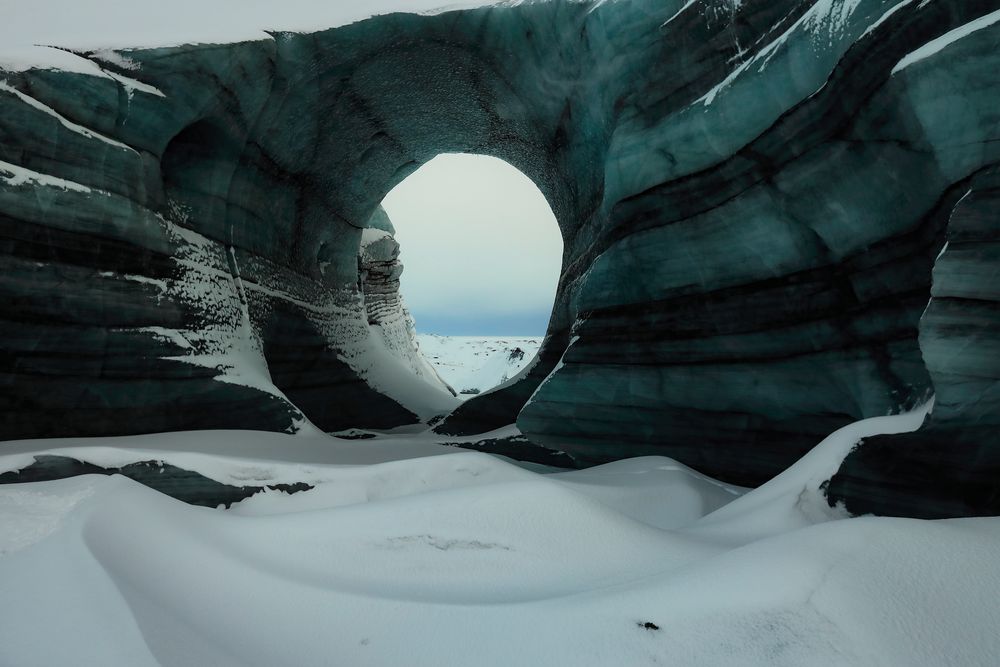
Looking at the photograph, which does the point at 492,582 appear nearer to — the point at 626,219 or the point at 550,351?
the point at 626,219

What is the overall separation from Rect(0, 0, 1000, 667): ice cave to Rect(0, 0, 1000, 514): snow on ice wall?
0.6 inches

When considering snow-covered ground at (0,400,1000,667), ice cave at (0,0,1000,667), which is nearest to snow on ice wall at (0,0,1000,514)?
ice cave at (0,0,1000,667)

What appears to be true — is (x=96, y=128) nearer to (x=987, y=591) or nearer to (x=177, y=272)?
(x=177, y=272)

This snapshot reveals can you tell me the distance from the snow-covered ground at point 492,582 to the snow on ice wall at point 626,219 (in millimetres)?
551

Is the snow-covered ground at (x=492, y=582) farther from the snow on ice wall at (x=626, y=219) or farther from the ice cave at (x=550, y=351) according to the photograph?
the snow on ice wall at (x=626, y=219)

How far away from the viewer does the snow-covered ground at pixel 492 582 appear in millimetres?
983

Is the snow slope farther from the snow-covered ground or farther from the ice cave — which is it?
the snow-covered ground

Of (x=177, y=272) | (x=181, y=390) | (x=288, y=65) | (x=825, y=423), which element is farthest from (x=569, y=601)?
(x=288, y=65)

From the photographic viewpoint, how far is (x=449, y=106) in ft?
16.3

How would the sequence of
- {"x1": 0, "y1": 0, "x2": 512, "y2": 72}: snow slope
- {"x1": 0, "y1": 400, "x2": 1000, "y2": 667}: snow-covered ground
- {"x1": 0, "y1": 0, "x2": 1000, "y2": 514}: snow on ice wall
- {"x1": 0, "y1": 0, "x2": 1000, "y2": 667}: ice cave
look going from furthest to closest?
{"x1": 0, "y1": 0, "x2": 512, "y2": 72}: snow slope < {"x1": 0, "y1": 0, "x2": 1000, "y2": 514}: snow on ice wall < {"x1": 0, "y1": 0, "x2": 1000, "y2": 667}: ice cave < {"x1": 0, "y1": 400, "x2": 1000, "y2": 667}: snow-covered ground

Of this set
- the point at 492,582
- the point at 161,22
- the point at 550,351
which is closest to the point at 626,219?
the point at 550,351

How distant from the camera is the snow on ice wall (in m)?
1.71

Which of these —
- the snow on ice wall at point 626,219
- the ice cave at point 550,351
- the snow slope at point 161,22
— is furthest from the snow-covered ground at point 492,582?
the snow slope at point 161,22

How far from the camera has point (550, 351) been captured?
15.0 ft
